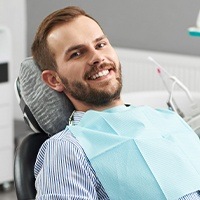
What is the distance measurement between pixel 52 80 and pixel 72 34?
15cm

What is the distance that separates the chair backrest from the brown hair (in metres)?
0.21

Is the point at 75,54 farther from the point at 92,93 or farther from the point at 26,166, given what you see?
the point at 26,166

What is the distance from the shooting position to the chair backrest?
1.85 metres

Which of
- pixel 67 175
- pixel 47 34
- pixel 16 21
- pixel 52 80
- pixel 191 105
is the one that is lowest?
pixel 16 21

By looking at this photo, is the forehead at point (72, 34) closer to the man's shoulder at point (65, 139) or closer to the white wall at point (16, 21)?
the man's shoulder at point (65, 139)

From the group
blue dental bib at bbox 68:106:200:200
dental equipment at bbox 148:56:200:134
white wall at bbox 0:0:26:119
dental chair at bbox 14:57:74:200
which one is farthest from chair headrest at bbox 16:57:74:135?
white wall at bbox 0:0:26:119

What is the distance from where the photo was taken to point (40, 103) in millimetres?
1930

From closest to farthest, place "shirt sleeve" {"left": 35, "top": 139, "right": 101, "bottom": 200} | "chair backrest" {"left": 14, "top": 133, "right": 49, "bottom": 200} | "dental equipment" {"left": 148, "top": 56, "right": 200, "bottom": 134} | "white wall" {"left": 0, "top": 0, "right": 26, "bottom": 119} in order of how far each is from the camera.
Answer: "shirt sleeve" {"left": 35, "top": 139, "right": 101, "bottom": 200} < "chair backrest" {"left": 14, "top": 133, "right": 49, "bottom": 200} < "dental equipment" {"left": 148, "top": 56, "right": 200, "bottom": 134} < "white wall" {"left": 0, "top": 0, "right": 26, "bottom": 119}

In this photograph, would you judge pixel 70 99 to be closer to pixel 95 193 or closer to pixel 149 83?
pixel 95 193

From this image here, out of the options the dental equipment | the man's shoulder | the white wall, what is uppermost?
the man's shoulder

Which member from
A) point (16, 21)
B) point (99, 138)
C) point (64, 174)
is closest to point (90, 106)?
point (99, 138)

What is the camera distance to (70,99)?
197 centimetres

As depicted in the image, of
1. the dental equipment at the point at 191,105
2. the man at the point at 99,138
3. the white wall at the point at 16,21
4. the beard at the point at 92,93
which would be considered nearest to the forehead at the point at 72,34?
the man at the point at 99,138

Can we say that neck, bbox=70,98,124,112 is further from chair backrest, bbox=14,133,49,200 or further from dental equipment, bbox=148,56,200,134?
dental equipment, bbox=148,56,200,134
